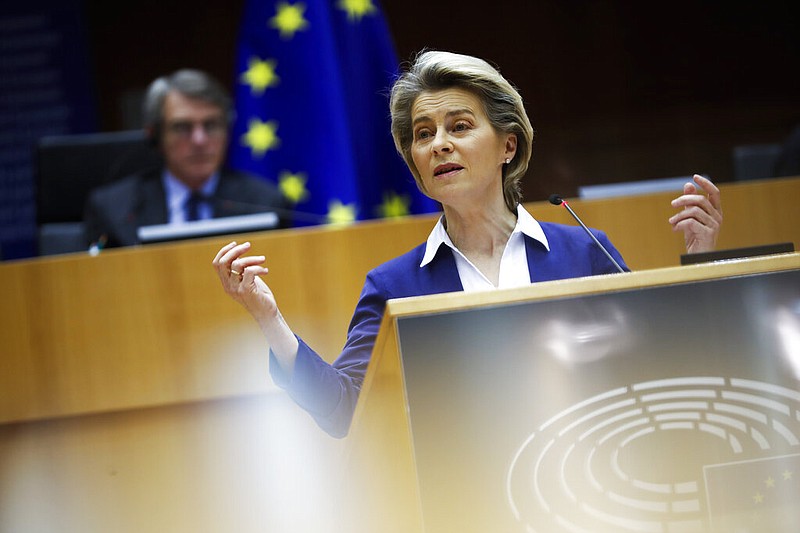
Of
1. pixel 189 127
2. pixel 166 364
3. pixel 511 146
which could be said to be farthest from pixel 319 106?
pixel 511 146

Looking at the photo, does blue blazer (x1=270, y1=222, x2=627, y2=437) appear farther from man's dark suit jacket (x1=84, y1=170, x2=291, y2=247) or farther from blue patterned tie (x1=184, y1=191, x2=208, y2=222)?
blue patterned tie (x1=184, y1=191, x2=208, y2=222)

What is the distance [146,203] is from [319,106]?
72 cm

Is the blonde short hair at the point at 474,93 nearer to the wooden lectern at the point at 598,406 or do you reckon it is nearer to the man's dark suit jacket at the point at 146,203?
the wooden lectern at the point at 598,406

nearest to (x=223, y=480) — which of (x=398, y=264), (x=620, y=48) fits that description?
(x=398, y=264)

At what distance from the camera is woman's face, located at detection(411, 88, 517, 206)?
183 cm

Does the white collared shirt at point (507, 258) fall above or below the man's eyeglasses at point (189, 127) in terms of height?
below

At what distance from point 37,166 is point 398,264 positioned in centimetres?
212

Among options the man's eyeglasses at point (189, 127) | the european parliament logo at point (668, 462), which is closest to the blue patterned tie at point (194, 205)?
the man's eyeglasses at point (189, 127)

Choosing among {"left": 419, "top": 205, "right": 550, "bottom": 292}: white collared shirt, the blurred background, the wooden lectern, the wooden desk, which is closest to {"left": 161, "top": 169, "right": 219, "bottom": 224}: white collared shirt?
the wooden desk

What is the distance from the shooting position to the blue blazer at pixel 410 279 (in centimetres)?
169

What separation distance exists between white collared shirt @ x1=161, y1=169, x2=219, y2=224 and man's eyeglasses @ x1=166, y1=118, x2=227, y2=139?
0.13m

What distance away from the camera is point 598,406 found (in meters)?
1.25

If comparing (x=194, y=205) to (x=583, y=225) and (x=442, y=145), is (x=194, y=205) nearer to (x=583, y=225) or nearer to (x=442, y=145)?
(x=442, y=145)

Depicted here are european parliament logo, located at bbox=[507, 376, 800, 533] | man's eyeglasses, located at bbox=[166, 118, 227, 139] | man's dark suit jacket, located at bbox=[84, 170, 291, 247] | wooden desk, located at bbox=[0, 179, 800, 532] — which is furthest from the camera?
man's eyeglasses, located at bbox=[166, 118, 227, 139]
